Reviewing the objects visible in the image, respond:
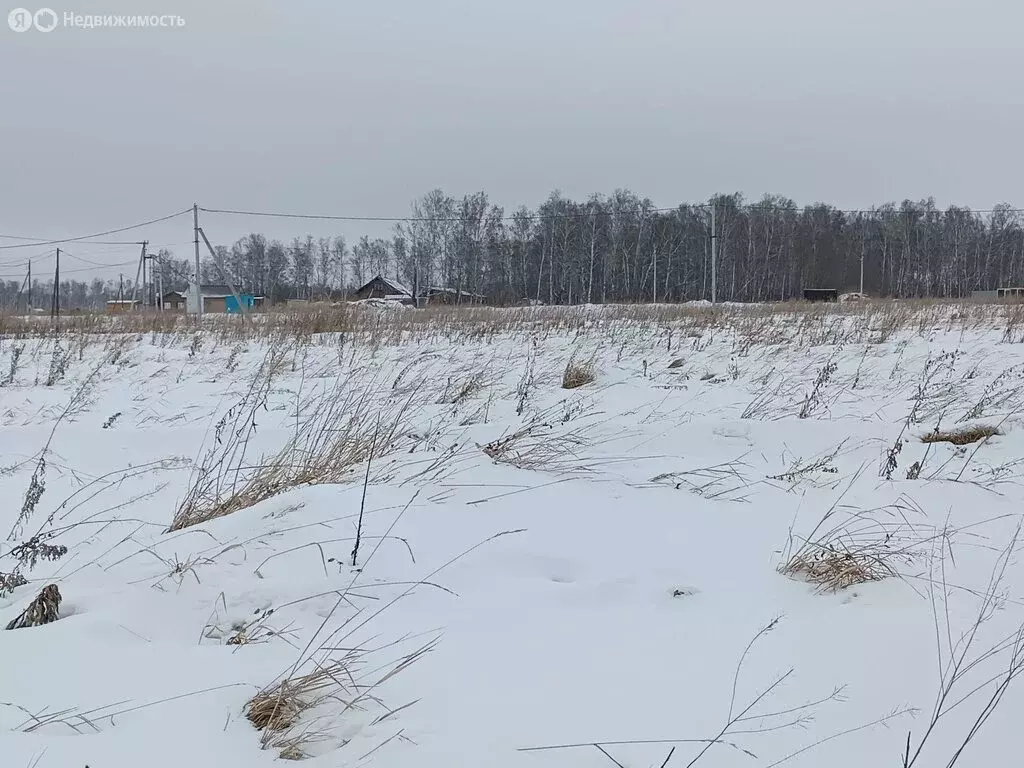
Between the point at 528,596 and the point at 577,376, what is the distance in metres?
3.64

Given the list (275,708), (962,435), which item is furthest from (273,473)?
(962,435)

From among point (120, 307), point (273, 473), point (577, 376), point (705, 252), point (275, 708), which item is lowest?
point (275, 708)

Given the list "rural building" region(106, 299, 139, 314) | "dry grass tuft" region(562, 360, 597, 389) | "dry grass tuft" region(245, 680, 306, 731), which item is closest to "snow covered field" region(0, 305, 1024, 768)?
"dry grass tuft" region(245, 680, 306, 731)

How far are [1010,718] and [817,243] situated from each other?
51864mm

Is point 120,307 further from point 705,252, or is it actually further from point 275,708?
point 705,252

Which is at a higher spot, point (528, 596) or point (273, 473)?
point (273, 473)

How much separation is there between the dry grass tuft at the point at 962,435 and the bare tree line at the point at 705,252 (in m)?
35.9

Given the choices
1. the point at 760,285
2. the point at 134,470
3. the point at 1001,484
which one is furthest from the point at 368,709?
the point at 760,285

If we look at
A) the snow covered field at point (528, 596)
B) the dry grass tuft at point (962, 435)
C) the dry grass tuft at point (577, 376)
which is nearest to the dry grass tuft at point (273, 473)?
the snow covered field at point (528, 596)

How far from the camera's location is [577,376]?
5.18 m

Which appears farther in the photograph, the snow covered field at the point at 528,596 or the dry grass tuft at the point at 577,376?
the dry grass tuft at the point at 577,376

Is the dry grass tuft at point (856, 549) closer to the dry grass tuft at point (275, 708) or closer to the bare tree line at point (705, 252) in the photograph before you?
the dry grass tuft at point (275, 708)

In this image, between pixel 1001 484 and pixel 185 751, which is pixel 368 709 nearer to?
Answer: pixel 185 751

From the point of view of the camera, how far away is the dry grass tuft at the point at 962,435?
10.6 feet
